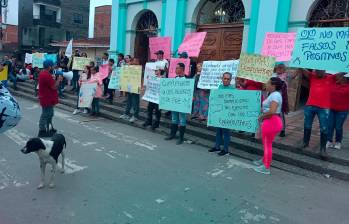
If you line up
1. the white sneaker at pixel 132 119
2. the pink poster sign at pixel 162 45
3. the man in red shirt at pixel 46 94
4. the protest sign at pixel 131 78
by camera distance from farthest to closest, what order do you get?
1. the pink poster sign at pixel 162 45
2. the white sneaker at pixel 132 119
3. the protest sign at pixel 131 78
4. the man in red shirt at pixel 46 94

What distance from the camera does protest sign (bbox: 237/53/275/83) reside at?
21.6ft

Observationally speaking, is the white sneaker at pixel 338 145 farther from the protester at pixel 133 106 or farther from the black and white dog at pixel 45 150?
the black and white dog at pixel 45 150

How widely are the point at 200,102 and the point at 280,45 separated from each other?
2532 mm

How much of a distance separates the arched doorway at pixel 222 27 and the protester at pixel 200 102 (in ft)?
11.2

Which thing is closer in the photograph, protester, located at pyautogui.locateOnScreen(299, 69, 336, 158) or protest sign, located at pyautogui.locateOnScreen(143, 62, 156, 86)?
protester, located at pyautogui.locateOnScreen(299, 69, 336, 158)

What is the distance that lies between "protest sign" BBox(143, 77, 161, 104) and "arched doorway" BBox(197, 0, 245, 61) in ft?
14.2

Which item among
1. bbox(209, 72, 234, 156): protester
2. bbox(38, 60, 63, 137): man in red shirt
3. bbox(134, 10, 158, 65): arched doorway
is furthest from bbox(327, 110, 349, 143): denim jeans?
bbox(134, 10, 158, 65): arched doorway

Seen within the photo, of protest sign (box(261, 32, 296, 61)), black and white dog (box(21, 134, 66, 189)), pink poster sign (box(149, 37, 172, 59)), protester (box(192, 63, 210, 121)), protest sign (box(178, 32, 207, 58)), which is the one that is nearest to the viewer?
black and white dog (box(21, 134, 66, 189))

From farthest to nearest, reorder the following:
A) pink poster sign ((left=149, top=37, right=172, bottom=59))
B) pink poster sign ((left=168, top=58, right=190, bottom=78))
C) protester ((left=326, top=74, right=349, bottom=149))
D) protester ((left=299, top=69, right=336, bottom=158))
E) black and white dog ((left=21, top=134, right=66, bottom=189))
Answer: pink poster sign ((left=149, top=37, right=172, bottom=59))
pink poster sign ((left=168, top=58, right=190, bottom=78))
protester ((left=326, top=74, right=349, bottom=149))
protester ((left=299, top=69, right=336, bottom=158))
black and white dog ((left=21, top=134, right=66, bottom=189))

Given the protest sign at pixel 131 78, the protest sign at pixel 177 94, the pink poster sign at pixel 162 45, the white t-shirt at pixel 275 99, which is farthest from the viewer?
the pink poster sign at pixel 162 45

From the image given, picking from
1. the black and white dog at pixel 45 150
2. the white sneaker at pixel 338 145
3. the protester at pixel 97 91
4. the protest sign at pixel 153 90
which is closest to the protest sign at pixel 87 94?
the protester at pixel 97 91

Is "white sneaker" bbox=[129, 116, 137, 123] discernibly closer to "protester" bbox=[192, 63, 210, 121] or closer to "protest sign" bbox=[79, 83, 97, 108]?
"protest sign" bbox=[79, 83, 97, 108]

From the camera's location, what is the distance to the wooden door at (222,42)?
11719 millimetres

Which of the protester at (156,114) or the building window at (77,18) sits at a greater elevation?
the building window at (77,18)
